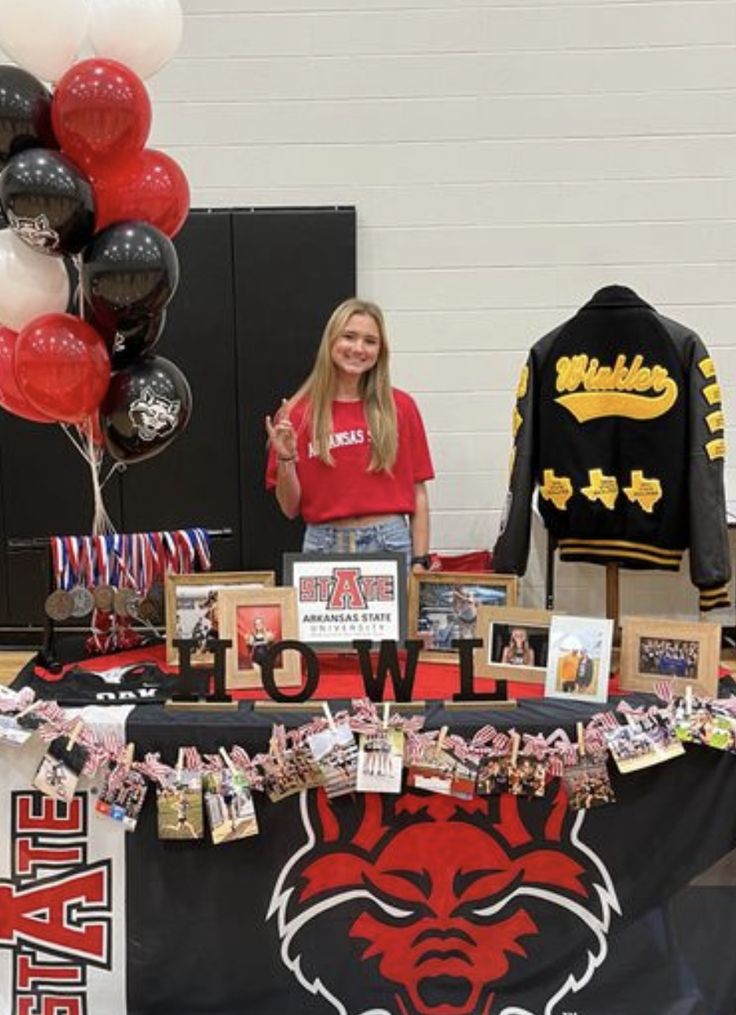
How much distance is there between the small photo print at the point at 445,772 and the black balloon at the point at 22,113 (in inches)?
56.5

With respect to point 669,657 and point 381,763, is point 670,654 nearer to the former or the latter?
point 669,657

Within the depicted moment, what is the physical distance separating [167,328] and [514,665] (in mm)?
2424

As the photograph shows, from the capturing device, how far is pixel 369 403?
8.31 feet

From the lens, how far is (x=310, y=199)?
12.7 ft

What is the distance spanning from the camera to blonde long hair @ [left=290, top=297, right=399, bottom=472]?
8.16 ft

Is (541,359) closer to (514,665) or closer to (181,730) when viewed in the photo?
(514,665)

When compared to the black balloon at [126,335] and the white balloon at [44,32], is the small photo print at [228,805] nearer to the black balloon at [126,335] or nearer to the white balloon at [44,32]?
the black balloon at [126,335]

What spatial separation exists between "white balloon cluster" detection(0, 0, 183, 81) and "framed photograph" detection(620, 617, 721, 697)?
1.60m

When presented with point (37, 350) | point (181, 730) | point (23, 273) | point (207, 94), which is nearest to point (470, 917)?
point (181, 730)

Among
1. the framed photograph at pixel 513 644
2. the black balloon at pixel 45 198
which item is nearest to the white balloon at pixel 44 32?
the black balloon at pixel 45 198

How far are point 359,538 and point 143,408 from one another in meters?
0.73

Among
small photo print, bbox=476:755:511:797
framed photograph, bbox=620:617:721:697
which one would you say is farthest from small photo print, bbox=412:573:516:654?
small photo print, bbox=476:755:511:797

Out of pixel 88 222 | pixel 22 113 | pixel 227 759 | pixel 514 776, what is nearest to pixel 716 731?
pixel 514 776

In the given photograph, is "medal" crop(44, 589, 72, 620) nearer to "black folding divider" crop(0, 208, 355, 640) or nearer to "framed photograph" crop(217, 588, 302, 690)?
"framed photograph" crop(217, 588, 302, 690)
